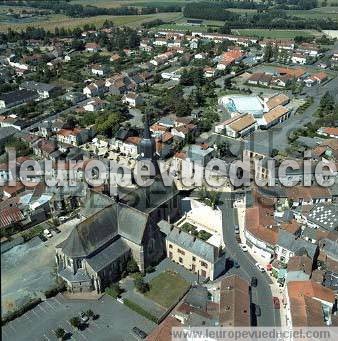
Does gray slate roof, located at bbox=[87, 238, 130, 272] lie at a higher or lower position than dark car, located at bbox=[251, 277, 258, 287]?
higher

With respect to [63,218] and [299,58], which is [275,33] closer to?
[299,58]

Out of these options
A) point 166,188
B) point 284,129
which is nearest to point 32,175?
point 166,188

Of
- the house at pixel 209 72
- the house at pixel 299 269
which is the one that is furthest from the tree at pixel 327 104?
the house at pixel 299 269

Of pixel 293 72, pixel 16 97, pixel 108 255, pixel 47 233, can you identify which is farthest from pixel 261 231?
pixel 293 72

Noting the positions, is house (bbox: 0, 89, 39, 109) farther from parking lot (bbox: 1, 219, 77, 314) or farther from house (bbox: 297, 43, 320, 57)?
house (bbox: 297, 43, 320, 57)

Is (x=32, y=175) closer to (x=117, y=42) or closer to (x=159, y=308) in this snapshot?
(x=159, y=308)

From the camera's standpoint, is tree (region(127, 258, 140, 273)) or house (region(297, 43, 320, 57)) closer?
tree (region(127, 258, 140, 273))

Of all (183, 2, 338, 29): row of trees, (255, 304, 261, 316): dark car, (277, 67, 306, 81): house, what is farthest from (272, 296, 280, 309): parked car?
(183, 2, 338, 29): row of trees

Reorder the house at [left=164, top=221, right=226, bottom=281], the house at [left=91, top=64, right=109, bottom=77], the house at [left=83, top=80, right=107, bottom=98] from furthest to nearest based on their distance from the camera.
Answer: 1. the house at [left=91, top=64, right=109, bottom=77]
2. the house at [left=83, top=80, right=107, bottom=98]
3. the house at [left=164, top=221, right=226, bottom=281]
